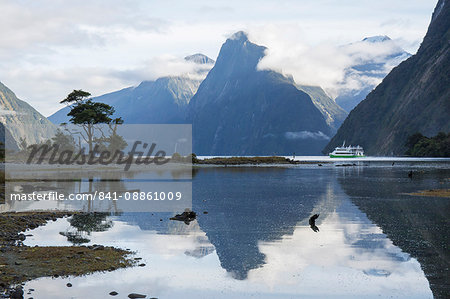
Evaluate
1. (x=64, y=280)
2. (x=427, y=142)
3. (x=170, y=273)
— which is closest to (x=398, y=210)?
(x=170, y=273)

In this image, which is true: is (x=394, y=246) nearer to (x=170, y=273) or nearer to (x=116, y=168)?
(x=170, y=273)

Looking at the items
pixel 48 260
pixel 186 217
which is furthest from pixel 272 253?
pixel 186 217

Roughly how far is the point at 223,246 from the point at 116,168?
301ft

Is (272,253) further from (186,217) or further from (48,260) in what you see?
(186,217)

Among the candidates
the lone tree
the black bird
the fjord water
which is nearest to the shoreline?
the fjord water

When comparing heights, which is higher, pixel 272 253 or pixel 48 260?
pixel 48 260

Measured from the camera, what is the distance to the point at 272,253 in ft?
70.7

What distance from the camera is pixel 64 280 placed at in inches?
651

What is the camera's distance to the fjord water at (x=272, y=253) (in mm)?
16172

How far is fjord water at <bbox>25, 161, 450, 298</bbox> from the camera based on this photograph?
16.2 m

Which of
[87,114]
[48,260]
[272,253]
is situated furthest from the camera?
[87,114]

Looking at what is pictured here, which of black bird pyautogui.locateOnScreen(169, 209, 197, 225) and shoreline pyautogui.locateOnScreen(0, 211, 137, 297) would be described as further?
black bird pyautogui.locateOnScreen(169, 209, 197, 225)

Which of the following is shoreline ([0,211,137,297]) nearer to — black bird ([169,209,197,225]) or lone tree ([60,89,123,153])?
black bird ([169,209,197,225])

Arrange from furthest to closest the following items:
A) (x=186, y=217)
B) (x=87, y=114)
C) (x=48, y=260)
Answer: (x=87, y=114) → (x=186, y=217) → (x=48, y=260)
